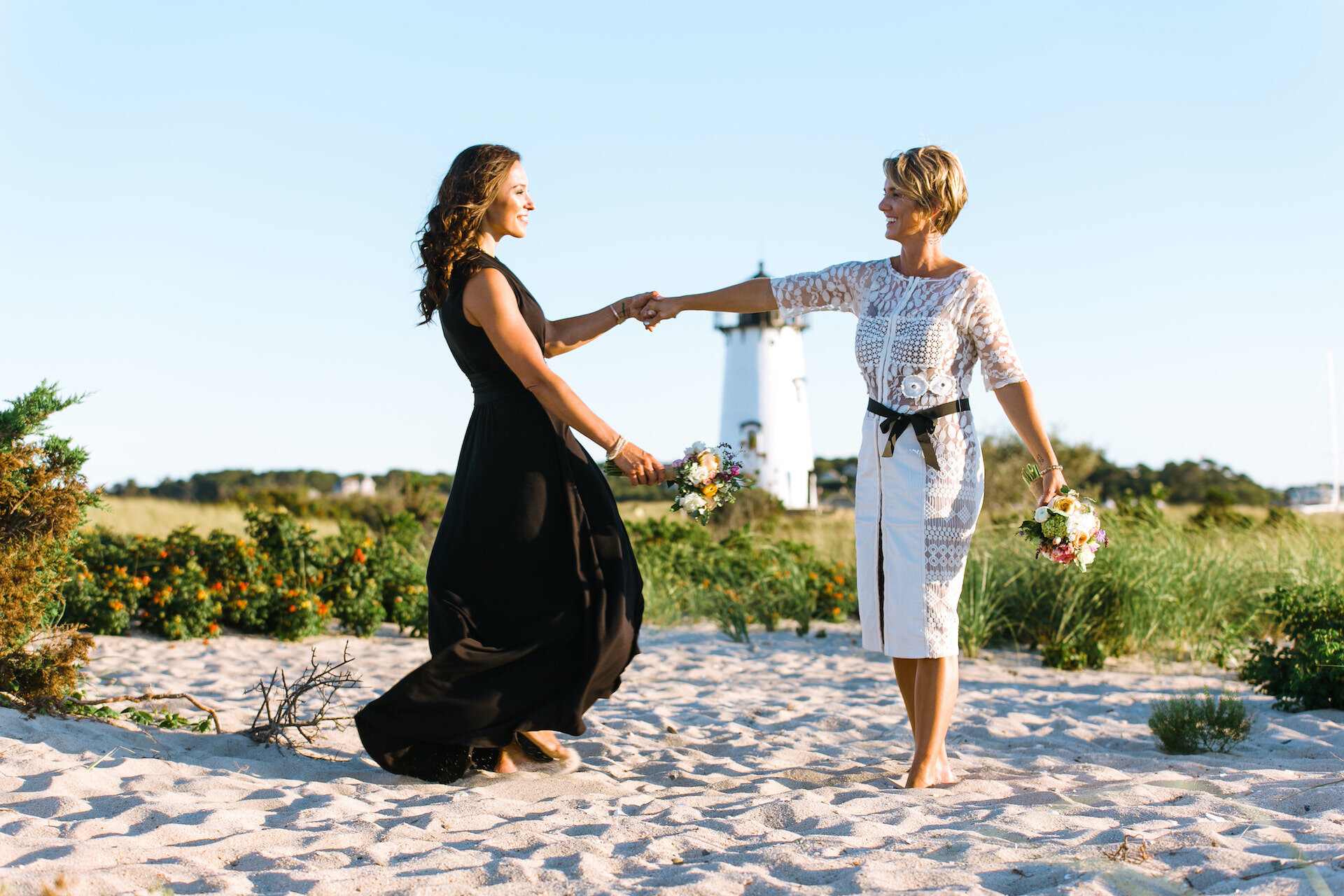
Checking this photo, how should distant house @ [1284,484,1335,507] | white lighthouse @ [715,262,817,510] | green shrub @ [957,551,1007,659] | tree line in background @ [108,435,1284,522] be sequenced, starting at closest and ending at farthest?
green shrub @ [957,551,1007,659]
tree line in background @ [108,435,1284,522]
distant house @ [1284,484,1335,507]
white lighthouse @ [715,262,817,510]

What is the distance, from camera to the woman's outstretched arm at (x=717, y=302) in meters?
3.93

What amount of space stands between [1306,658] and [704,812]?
3709mm

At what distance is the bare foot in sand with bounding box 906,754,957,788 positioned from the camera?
11.4 ft

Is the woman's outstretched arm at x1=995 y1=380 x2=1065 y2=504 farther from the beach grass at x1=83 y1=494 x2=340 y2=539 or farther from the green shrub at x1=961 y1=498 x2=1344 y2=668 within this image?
the beach grass at x1=83 y1=494 x2=340 y2=539

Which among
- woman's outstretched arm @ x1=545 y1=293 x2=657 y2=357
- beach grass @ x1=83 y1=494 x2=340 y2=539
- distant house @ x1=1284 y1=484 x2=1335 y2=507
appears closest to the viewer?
A: woman's outstretched arm @ x1=545 y1=293 x2=657 y2=357

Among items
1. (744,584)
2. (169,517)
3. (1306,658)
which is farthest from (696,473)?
(169,517)

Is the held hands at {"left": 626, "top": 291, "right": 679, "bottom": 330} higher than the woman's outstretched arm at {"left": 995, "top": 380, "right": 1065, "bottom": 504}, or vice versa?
the held hands at {"left": 626, "top": 291, "right": 679, "bottom": 330}

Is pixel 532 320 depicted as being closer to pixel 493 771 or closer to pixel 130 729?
pixel 493 771

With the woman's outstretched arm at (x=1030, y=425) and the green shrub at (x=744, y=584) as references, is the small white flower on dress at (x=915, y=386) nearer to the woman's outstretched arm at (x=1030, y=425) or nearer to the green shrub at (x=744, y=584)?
the woman's outstretched arm at (x=1030, y=425)

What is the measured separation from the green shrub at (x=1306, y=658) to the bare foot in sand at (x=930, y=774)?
8.43 feet

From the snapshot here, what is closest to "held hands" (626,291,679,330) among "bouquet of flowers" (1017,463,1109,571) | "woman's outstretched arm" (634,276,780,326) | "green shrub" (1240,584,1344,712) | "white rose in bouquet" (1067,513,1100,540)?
"woman's outstretched arm" (634,276,780,326)

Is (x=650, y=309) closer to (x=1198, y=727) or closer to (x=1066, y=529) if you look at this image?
(x=1066, y=529)

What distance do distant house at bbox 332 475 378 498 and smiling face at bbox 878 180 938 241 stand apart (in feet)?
72.6

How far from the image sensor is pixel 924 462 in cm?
348
